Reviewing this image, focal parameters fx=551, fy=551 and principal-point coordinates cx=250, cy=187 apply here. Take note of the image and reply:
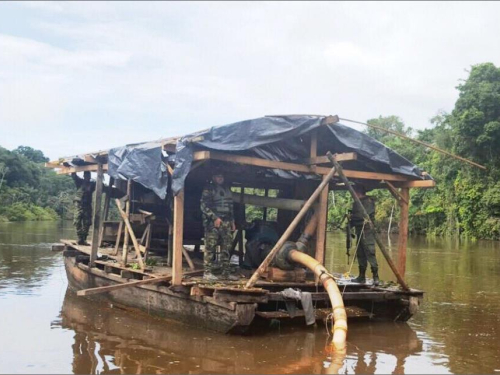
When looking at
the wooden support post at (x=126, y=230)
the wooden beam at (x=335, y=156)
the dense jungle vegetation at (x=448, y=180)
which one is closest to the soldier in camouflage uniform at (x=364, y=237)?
the wooden beam at (x=335, y=156)

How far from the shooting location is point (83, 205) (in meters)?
12.7

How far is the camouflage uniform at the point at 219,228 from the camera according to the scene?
327 inches

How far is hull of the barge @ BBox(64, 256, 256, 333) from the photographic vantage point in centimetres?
712

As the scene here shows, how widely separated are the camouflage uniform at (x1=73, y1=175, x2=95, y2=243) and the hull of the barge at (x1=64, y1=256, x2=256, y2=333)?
2504 mm

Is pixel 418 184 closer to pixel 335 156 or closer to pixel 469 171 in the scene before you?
pixel 335 156

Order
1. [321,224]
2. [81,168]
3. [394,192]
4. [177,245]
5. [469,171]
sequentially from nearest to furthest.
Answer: [177,245], [321,224], [394,192], [81,168], [469,171]

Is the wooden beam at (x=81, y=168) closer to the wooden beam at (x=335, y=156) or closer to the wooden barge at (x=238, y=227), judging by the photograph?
the wooden barge at (x=238, y=227)

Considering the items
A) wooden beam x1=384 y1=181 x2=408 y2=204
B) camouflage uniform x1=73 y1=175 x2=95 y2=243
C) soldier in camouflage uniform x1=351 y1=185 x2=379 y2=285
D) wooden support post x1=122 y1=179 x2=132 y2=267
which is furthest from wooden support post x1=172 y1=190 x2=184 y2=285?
camouflage uniform x1=73 y1=175 x2=95 y2=243

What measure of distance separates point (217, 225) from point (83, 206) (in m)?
5.50

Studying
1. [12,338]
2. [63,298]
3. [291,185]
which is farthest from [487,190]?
[12,338]

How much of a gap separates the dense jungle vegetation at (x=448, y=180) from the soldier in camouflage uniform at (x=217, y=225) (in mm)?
17053

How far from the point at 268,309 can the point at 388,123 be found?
54.5m

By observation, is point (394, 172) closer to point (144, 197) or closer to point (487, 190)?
point (144, 197)

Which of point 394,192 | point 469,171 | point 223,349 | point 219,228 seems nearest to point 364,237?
point 394,192
